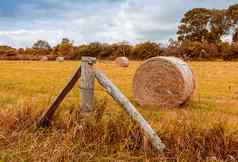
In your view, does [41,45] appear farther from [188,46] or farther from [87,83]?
[87,83]

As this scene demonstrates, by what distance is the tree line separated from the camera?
3528 cm

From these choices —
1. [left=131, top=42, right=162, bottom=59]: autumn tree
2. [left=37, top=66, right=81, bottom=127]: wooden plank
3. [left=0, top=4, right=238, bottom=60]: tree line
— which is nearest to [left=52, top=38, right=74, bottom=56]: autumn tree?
[left=0, top=4, right=238, bottom=60]: tree line

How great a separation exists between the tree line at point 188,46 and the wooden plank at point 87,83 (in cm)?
2357

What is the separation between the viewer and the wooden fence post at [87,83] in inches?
158

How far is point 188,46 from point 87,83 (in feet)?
112

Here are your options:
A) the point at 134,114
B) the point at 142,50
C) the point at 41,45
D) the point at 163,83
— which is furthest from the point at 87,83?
the point at 41,45

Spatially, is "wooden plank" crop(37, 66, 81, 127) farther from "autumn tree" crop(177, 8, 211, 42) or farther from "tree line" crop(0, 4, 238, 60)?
"autumn tree" crop(177, 8, 211, 42)

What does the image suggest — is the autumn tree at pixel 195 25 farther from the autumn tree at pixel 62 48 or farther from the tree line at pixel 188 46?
the autumn tree at pixel 62 48

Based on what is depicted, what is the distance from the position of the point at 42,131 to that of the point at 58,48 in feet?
161

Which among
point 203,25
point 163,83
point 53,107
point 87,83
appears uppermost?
point 203,25

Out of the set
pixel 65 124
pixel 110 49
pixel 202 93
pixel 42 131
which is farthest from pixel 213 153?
pixel 110 49

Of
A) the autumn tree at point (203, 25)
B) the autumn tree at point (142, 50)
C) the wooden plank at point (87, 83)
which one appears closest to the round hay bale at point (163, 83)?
the wooden plank at point (87, 83)

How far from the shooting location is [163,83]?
7.55 metres

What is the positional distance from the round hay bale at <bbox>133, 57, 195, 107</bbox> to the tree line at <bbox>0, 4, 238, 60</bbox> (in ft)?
64.3
